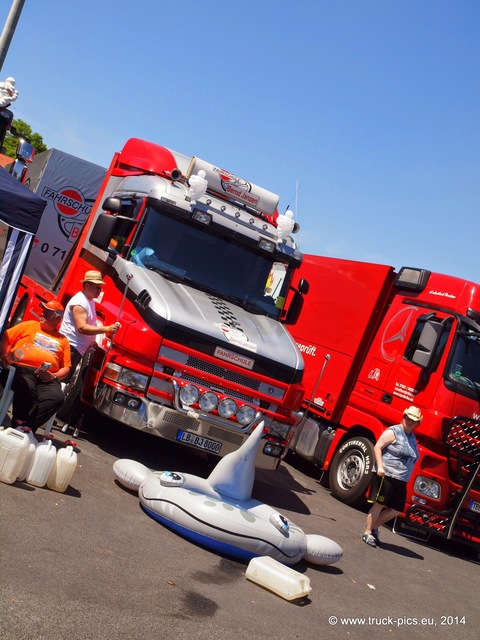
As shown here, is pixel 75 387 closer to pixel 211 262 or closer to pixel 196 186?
pixel 211 262

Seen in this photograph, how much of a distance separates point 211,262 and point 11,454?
4.22m

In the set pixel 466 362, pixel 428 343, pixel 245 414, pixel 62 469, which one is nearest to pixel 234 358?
pixel 245 414

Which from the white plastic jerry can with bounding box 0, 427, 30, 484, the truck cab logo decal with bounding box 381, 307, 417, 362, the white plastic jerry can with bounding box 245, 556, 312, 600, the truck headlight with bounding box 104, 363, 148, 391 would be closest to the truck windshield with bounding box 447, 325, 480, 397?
the truck cab logo decal with bounding box 381, 307, 417, 362

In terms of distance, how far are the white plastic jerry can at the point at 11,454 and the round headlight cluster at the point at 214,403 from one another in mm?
2470

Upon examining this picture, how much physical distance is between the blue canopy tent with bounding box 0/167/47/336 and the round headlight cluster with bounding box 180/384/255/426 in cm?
227

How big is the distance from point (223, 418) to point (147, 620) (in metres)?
4.06

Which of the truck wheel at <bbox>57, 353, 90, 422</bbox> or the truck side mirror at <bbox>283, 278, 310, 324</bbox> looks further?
the truck side mirror at <bbox>283, 278, 310, 324</bbox>

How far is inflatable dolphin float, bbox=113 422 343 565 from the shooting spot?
23.0 ft

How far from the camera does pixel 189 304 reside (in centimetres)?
913

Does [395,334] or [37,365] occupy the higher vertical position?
[395,334]

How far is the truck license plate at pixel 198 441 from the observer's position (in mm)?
8758

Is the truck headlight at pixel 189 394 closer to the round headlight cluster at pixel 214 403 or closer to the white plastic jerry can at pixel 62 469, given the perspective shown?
the round headlight cluster at pixel 214 403

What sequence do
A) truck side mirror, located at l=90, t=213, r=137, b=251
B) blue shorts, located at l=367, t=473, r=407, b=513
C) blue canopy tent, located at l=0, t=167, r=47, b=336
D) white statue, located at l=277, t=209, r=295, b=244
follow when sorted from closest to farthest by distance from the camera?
blue canopy tent, located at l=0, t=167, r=47, b=336
truck side mirror, located at l=90, t=213, r=137, b=251
blue shorts, located at l=367, t=473, r=407, b=513
white statue, located at l=277, t=209, r=295, b=244

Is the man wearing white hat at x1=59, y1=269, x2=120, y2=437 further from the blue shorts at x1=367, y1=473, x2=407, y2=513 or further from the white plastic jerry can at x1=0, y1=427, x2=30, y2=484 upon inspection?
the blue shorts at x1=367, y1=473, x2=407, y2=513
